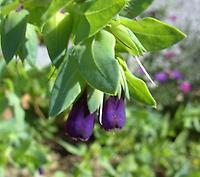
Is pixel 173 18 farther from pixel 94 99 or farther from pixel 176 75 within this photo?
pixel 94 99

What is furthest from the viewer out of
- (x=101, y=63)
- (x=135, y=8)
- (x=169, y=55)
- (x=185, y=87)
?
(x=169, y=55)

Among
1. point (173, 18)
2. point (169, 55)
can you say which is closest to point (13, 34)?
point (169, 55)

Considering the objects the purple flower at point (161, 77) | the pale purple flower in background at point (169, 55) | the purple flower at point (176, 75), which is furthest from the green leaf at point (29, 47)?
the pale purple flower in background at point (169, 55)

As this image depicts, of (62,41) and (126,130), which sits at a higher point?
(62,41)

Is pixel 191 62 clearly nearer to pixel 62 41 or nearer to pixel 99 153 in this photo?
pixel 99 153

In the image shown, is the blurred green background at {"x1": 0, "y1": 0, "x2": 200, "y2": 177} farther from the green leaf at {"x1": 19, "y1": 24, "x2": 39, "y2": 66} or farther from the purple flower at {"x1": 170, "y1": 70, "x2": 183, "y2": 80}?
the green leaf at {"x1": 19, "y1": 24, "x2": 39, "y2": 66}

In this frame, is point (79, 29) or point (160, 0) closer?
point (79, 29)

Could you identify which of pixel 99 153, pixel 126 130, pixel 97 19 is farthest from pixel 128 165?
pixel 97 19

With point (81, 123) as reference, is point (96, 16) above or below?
above
